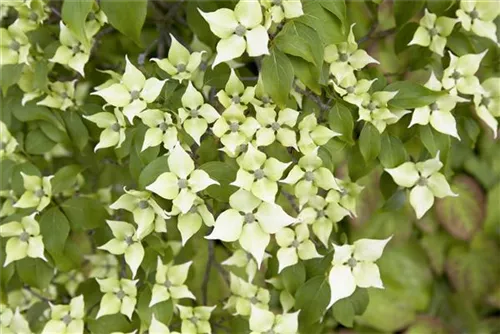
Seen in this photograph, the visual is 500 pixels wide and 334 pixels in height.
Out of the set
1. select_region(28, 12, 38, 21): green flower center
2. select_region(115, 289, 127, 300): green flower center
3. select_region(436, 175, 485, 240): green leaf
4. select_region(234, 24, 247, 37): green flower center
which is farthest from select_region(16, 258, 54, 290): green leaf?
select_region(436, 175, 485, 240): green leaf

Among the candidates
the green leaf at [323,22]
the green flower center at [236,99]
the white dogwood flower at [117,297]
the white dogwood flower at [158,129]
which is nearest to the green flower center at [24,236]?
the white dogwood flower at [117,297]

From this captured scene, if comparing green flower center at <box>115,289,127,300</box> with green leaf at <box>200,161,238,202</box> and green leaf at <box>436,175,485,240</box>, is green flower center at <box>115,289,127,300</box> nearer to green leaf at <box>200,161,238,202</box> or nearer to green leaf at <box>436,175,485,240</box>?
green leaf at <box>200,161,238,202</box>

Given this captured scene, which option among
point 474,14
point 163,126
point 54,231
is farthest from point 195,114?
point 474,14

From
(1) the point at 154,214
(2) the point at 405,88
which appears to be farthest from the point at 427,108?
(1) the point at 154,214

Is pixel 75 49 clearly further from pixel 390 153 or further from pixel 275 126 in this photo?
pixel 390 153

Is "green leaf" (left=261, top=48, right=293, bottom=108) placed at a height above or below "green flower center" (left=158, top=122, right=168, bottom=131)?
above

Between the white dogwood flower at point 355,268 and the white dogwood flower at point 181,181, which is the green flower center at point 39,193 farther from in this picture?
the white dogwood flower at point 355,268
